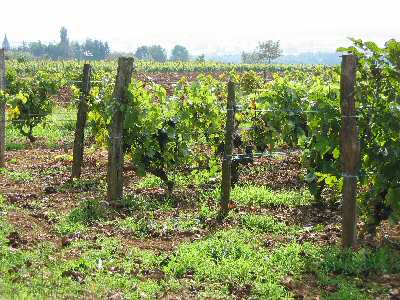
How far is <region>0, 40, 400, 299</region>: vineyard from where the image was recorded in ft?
20.1

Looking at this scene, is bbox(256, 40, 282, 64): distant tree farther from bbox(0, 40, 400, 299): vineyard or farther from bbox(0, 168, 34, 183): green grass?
bbox(0, 168, 34, 183): green grass

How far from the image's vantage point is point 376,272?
6.35 metres

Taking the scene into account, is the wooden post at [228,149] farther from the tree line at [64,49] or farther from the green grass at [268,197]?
the tree line at [64,49]

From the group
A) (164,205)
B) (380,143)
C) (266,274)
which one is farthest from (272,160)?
(266,274)

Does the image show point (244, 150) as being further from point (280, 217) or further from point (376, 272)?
point (376, 272)

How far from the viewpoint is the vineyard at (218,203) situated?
6.12 meters

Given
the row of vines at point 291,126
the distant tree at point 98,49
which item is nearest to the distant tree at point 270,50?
the distant tree at point 98,49

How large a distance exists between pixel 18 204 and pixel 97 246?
8.65ft

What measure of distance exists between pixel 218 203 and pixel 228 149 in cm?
133

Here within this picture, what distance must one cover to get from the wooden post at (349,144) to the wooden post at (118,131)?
390 cm

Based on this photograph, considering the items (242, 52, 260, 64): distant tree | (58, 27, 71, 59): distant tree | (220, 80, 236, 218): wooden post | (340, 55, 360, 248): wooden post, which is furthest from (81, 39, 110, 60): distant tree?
(340, 55, 360, 248): wooden post

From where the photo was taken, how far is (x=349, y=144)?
6.69 metres

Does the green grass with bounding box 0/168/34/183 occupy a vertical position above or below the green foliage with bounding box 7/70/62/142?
below

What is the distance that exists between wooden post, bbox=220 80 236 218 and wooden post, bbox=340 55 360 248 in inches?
82.0
